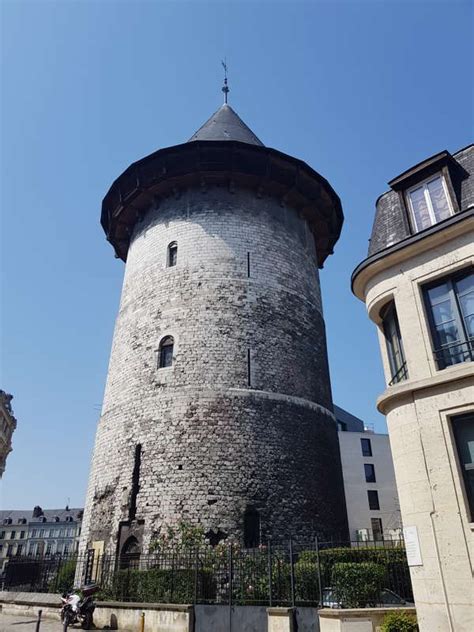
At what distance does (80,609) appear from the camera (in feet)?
34.0

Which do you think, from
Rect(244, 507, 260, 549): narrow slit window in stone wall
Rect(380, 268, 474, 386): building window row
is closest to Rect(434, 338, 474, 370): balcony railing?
Rect(380, 268, 474, 386): building window row

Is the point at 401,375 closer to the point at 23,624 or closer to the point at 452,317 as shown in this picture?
the point at 452,317

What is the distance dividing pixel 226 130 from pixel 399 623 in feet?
60.2

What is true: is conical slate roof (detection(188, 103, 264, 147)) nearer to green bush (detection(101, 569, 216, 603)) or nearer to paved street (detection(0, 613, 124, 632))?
green bush (detection(101, 569, 216, 603))

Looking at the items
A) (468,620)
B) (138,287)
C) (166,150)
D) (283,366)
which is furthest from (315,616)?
(166,150)

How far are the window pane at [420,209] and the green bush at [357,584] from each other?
594 cm

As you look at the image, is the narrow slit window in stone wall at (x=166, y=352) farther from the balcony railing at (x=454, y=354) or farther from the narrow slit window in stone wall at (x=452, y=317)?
the balcony railing at (x=454, y=354)

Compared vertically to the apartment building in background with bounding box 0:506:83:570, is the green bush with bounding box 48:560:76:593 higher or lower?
lower

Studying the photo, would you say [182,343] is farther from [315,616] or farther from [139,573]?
[315,616]

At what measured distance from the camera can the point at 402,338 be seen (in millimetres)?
8070

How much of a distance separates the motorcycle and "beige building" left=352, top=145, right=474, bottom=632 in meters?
7.08

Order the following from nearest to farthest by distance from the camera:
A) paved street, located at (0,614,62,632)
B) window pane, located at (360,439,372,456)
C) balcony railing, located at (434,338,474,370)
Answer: balcony railing, located at (434,338,474,370)
paved street, located at (0,614,62,632)
window pane, located at (360,439,372,456)

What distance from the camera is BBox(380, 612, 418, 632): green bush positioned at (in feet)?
23.2

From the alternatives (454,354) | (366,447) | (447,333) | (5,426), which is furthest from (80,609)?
(5,426)
